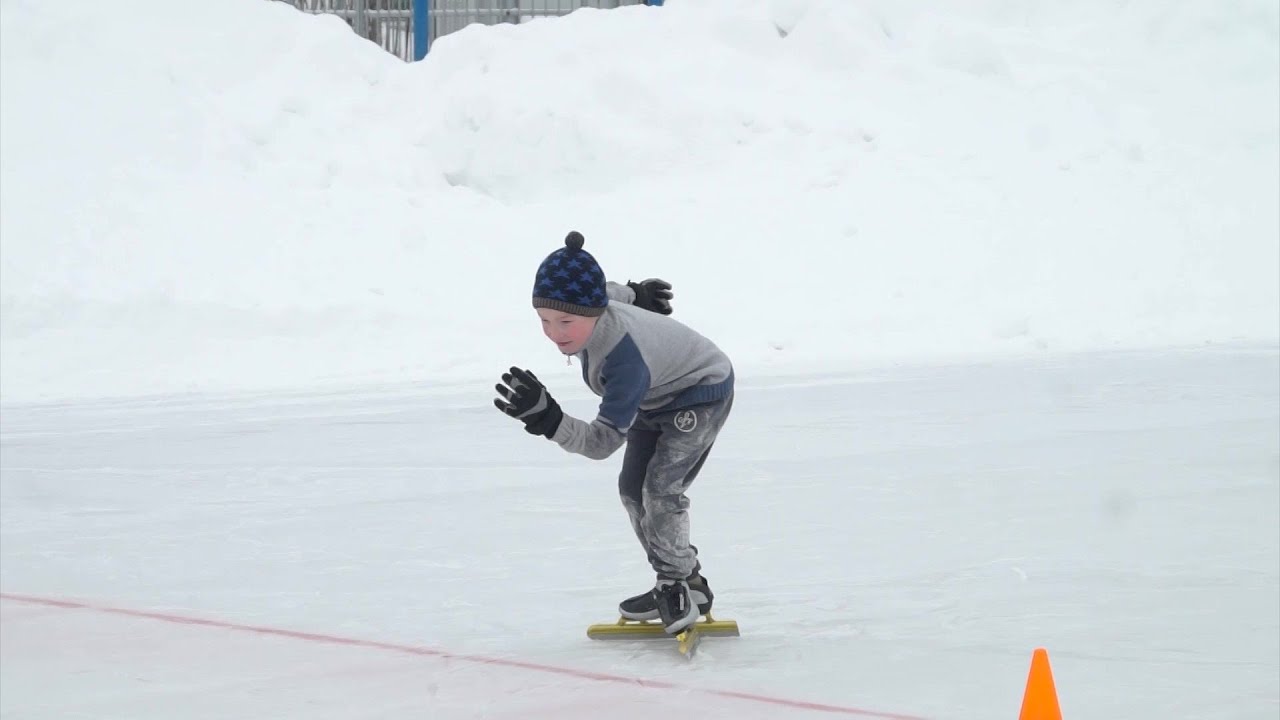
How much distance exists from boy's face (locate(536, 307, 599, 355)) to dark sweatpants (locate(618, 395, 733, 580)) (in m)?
0.41

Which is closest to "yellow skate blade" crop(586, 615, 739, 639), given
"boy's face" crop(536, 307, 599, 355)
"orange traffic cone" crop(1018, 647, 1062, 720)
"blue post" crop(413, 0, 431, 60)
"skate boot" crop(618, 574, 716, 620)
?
"skate boot" crop(618, 574, 716, 620)

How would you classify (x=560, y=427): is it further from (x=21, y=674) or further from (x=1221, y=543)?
(x=1221, y=543)

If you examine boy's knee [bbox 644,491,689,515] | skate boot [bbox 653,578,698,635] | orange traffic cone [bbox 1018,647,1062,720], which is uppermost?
orange traffic cone [bbox 1018,647,1062,720]

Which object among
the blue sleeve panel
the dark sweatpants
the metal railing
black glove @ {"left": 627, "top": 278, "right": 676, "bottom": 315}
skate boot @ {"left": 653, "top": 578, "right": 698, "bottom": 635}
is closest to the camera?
the blue sleeve panel

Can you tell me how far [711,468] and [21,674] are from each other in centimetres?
355

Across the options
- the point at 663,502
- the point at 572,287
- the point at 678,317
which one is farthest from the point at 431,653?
the point at 678,317

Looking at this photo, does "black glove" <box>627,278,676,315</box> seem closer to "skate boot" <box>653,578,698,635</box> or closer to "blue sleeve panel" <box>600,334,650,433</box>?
"blue sleeve panel" <box>600,334,650,433</box>

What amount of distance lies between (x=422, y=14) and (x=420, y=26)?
0.67 ft

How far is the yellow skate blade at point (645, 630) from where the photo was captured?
3.95 metres

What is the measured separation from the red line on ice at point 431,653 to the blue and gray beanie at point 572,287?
885 mm

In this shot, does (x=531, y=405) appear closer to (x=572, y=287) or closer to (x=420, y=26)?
(x=572, y=287)

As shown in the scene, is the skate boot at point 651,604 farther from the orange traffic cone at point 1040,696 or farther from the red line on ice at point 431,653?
the orange traffic cone at point 1040,696

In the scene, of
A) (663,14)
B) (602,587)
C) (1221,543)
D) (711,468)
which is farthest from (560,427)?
(663,14)

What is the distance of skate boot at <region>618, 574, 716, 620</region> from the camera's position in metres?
3.93
